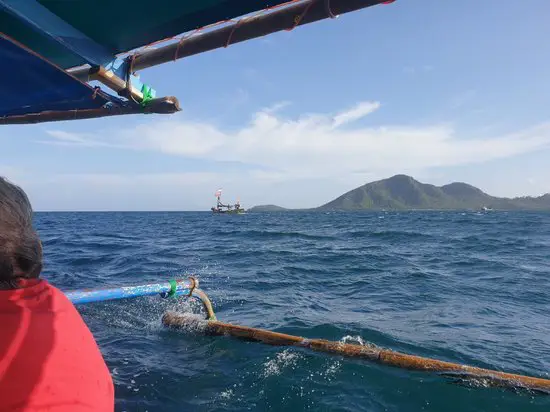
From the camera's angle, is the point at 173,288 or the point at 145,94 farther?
the point at 173,288

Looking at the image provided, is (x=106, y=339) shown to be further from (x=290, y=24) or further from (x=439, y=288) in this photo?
(x=439, y=288)

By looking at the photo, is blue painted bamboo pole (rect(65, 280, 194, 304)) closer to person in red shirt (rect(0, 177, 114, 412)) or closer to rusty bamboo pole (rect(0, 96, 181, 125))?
rusty bamboo pole (rect(0, 96, 181, 125))

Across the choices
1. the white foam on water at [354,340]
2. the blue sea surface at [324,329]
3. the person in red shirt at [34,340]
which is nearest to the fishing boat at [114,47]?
the blue sea surface at [324,329]

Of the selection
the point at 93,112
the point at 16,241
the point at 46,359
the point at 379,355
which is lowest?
the point at 379,355

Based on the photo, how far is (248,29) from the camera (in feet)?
11.2

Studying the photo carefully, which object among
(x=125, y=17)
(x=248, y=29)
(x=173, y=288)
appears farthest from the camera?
(x=173, y=288)

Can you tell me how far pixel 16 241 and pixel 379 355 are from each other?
4.94m

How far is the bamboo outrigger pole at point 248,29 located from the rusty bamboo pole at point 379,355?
431 cm

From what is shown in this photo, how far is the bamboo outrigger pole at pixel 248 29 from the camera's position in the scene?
2.96m

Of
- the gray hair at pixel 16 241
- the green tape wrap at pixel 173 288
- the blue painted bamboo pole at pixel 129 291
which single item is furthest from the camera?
the green tape wrap at pixel 173 288

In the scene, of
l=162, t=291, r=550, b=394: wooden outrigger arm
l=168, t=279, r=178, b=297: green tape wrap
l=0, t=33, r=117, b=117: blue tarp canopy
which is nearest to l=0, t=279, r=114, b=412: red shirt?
l=0, t=33, r=117, b=117: blue tarp canopy

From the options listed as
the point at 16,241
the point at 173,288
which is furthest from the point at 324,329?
the point at 16,241

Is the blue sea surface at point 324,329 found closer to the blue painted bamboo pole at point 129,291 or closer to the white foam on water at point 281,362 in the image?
the white foam on water at point 281,362

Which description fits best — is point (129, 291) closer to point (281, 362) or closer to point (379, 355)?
point (281, 362)
